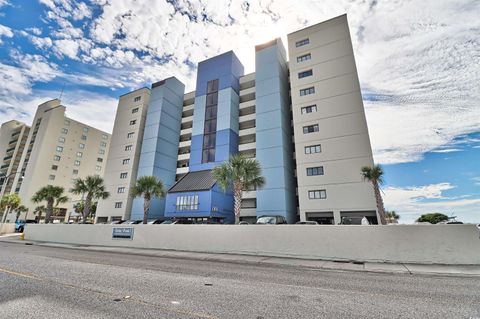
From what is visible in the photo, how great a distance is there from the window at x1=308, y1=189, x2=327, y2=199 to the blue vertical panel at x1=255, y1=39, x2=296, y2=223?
3.35 metres

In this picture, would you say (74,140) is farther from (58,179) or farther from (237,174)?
(237,174)

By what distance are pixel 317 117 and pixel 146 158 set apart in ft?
101

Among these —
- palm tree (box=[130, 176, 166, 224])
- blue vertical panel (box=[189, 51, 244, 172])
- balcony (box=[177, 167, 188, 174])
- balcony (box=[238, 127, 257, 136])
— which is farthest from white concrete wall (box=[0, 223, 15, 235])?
balcony (box=[238, 127, 257, 136])

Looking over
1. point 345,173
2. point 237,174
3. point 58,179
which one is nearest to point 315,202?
point 345,173

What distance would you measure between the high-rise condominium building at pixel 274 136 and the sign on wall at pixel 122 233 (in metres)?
10.2

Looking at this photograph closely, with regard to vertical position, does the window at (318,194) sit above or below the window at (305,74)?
below

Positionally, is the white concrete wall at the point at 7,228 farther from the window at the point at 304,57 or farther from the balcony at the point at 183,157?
the window at the point at 304,57

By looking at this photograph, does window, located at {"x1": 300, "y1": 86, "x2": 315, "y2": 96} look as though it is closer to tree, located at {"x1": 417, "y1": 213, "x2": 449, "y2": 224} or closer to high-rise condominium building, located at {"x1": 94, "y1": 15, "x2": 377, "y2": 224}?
high-rise condominium building, located at {"x1": 94, "y1": 15, "x2": 377, "y2": 224}

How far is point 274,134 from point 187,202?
53.1ft

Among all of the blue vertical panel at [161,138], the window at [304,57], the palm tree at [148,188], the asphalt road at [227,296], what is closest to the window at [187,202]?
the palm tree at [148,188]

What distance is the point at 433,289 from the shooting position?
6988mm

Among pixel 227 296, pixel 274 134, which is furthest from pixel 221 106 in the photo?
pixel 227 296

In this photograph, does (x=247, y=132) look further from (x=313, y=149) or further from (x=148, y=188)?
(x=148, y=188)

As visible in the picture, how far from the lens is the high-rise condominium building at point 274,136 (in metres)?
28.5
